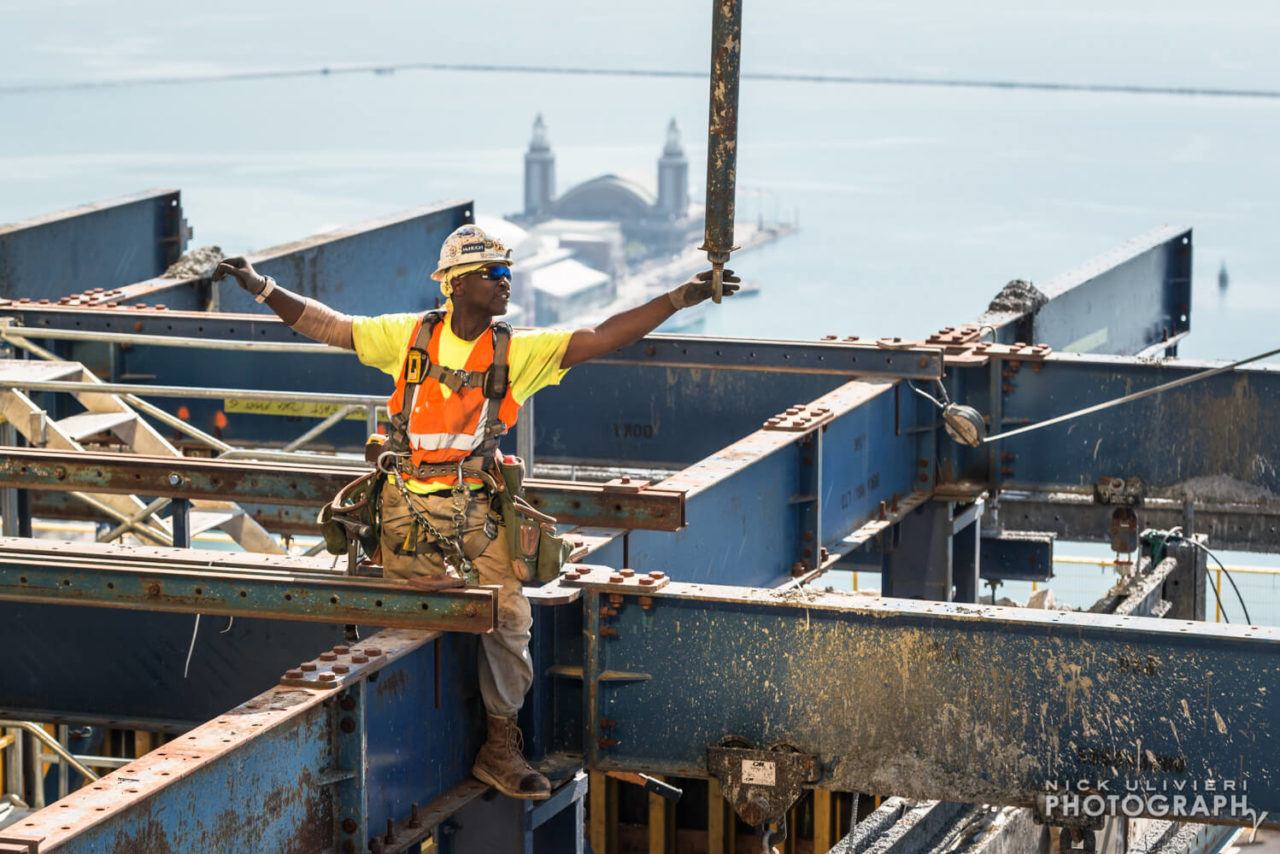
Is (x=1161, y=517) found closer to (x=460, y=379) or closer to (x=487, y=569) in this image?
(x=487, y=569)

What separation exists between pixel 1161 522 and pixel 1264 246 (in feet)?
472

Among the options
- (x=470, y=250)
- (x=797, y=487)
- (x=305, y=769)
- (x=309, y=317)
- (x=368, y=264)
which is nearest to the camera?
(x=305, y=769)

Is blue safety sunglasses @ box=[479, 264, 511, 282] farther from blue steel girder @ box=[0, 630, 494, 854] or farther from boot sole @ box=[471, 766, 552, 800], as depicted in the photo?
boot sole @ box=[471, 766, 552, 800]

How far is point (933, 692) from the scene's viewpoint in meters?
8.39

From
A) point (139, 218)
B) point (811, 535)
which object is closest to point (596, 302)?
point (139, 218)

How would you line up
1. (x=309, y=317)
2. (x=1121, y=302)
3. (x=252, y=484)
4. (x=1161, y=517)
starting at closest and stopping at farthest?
1. (x=309, y=317)
2. (x=252, y=484)
3. (x=1161, y=517)
4. (x=1121, y=302)

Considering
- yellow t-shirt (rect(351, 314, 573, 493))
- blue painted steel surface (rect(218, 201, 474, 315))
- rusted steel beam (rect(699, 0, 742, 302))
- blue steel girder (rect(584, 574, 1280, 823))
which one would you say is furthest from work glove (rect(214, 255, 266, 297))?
blue painted steel surface (rect(218, 201, 474, 315))

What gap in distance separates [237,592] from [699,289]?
2.18 metres

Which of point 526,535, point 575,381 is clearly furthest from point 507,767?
point 575,381

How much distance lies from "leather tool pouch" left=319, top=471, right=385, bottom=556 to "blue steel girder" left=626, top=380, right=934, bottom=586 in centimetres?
208

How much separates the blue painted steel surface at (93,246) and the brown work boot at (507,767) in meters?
13.4

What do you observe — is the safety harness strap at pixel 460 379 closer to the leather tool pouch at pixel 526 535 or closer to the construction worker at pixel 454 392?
the construction worker at pixel 454 392

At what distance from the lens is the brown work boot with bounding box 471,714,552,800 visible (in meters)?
8.44

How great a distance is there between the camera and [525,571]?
8102mm
